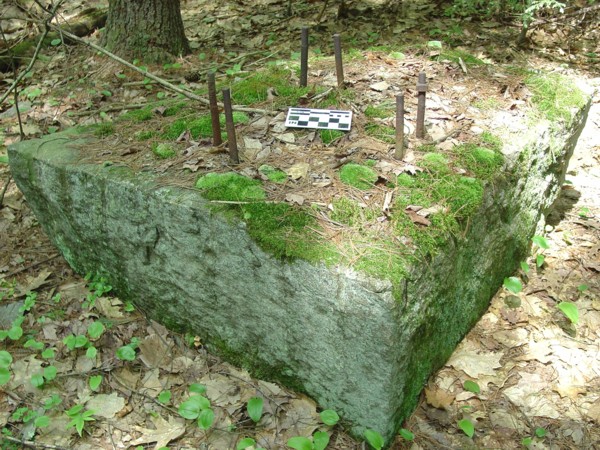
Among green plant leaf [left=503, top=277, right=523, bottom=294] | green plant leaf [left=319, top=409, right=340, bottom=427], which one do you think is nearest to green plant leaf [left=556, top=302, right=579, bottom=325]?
green plant leaf [left=503, top=277, right=523, bottom=294]

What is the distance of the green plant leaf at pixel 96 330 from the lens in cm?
303

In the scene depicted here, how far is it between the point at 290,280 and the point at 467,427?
1180mm

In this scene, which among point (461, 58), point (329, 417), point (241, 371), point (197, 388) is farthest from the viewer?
point (461, 58)

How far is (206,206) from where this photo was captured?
2.52 meters

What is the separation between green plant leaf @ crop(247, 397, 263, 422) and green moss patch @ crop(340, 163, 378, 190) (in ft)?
3.97

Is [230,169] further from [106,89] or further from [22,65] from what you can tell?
[22,65]

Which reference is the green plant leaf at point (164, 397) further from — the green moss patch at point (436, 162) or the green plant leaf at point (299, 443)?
the green moss patch at point (436, 162)

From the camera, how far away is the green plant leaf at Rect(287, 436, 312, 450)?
7.94 feet

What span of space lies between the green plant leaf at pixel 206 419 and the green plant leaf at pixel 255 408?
0.19 m

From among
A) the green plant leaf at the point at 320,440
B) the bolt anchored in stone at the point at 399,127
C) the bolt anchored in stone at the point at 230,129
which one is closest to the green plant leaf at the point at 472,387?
the green plant leaf at the point at 320,440

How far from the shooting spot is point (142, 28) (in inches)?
221

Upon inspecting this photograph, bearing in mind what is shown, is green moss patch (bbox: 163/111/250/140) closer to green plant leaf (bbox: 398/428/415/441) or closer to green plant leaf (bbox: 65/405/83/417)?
green plant leaf (bbox: 65/405/83/417)

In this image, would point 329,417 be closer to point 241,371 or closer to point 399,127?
point 241,371

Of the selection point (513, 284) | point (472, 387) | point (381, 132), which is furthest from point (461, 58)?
point (472, 387)
